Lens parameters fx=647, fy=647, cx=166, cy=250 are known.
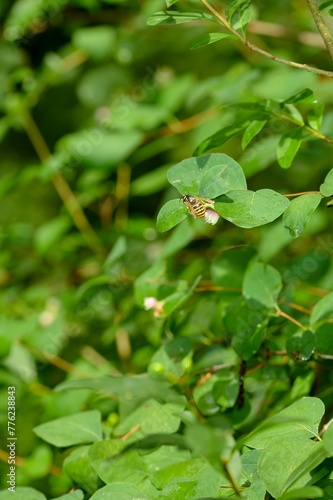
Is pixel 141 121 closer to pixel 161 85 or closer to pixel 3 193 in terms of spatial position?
pixel 161 85

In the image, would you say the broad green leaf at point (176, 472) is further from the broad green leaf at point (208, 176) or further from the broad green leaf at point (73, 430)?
the broad green leaf at point (208, 176)

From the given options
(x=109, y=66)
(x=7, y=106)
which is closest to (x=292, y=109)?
(x=7, y=106)

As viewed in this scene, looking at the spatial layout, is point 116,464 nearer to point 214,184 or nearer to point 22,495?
point 22,495

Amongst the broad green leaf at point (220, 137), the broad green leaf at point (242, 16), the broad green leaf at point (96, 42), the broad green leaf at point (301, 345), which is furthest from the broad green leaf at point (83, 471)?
the broad green leaf at point (96, 42)

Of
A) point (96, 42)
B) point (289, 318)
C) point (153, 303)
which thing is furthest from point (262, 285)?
point (96, 42)

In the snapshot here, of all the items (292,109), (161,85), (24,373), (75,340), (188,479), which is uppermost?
(292,109)
